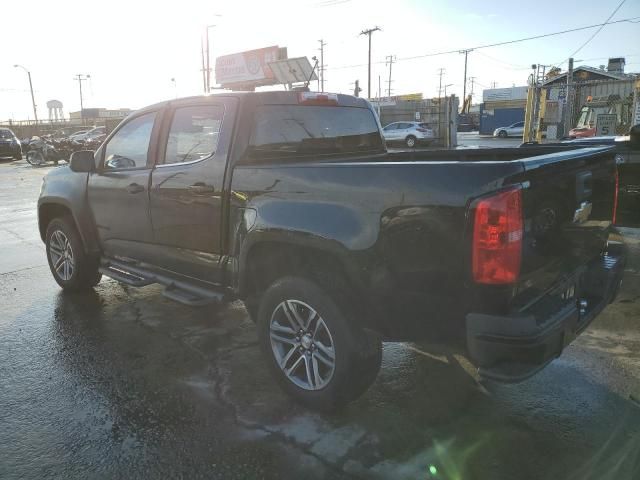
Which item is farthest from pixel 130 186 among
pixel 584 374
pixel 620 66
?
pixel 620 66

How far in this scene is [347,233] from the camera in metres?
2.70

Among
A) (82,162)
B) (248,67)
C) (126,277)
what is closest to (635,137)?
(126,277)

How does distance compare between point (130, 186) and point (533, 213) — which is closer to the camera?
point (533, 213)

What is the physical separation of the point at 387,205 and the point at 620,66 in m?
30.6

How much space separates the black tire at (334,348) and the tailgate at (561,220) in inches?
35.2

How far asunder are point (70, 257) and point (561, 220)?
4.74 meters

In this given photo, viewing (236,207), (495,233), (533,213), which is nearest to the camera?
(495,233)

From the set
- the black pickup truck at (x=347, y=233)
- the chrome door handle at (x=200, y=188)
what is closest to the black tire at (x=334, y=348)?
the black pickup truck at (x=347, y=233)

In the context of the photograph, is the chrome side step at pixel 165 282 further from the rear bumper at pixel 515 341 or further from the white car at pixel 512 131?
the white car at pixel 512 131

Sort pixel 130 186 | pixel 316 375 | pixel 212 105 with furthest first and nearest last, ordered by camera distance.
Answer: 1. pixel 130 186
2. pixel 212 105
3. pixel 316 375

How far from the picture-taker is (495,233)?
2.22m

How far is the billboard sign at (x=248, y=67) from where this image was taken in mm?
38156

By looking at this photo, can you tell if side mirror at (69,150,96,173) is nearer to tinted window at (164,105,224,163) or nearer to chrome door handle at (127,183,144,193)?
chrome door handle at (127,183,144,193)

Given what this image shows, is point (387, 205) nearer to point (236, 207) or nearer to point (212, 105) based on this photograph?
point (236, 207)
